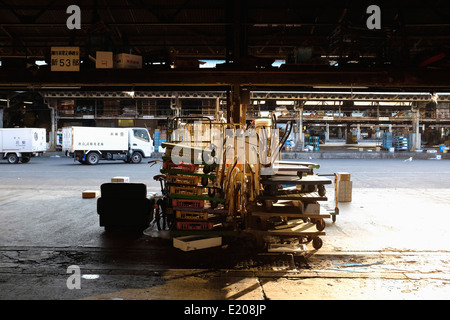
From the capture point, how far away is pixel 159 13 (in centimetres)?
945

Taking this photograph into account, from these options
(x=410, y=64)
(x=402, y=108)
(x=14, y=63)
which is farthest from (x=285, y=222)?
(x=402, y=108)

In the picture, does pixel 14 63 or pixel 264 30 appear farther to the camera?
pixel 264 30

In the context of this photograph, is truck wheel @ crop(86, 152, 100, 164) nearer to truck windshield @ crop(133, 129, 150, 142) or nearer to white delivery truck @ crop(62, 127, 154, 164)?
white delivery truck @ crop(62, 127, 154, 164)

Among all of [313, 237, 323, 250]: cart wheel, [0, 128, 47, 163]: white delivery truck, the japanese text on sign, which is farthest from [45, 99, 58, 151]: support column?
[313, 237, 323, 250]: cart wheel

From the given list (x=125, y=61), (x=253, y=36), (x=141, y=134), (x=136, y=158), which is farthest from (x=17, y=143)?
(x=253, y=36)

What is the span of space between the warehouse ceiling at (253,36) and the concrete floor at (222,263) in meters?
3.51

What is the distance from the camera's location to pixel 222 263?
5699 millimetres

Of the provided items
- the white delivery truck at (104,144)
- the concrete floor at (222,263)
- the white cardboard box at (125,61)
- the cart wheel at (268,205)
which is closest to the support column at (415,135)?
the white delivery truck at (104,144)

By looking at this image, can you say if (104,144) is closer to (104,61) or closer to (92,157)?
(92,157)

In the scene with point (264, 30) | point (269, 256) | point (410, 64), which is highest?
point (264, 30)

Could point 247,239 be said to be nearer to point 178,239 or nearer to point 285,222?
point 285,222

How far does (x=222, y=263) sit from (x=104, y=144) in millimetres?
23107

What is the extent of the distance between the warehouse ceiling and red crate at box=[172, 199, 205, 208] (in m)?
3.35
